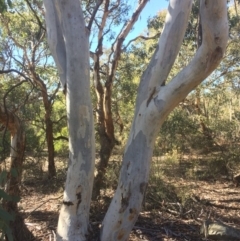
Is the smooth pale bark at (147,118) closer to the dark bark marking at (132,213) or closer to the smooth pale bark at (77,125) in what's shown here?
the dark bark marking at (132,213)

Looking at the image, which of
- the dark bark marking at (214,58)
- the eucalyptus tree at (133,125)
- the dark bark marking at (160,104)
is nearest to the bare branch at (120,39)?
the eucalyptus tree at (133,125)

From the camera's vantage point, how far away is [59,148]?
44.5 feet

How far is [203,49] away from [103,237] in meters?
2.07

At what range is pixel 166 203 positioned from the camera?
793 centimetres

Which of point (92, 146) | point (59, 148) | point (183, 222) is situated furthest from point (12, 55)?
point (92, 146)

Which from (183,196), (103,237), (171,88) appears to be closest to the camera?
(171,88)

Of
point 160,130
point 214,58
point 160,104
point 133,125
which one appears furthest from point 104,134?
point 214,58

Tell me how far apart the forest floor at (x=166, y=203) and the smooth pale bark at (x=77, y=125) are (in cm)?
32

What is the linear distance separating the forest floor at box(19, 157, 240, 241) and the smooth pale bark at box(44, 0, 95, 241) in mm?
320

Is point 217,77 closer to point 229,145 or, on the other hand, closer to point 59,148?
point 229,145

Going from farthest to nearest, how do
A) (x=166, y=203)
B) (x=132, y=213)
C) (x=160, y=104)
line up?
1. (x=166, y=203)
2. (x=132, y=213)
3. (x=160, y=104)

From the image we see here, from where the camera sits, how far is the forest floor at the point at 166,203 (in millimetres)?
6105

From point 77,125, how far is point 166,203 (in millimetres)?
4572

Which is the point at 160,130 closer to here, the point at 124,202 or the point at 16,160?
the point at 16,160
